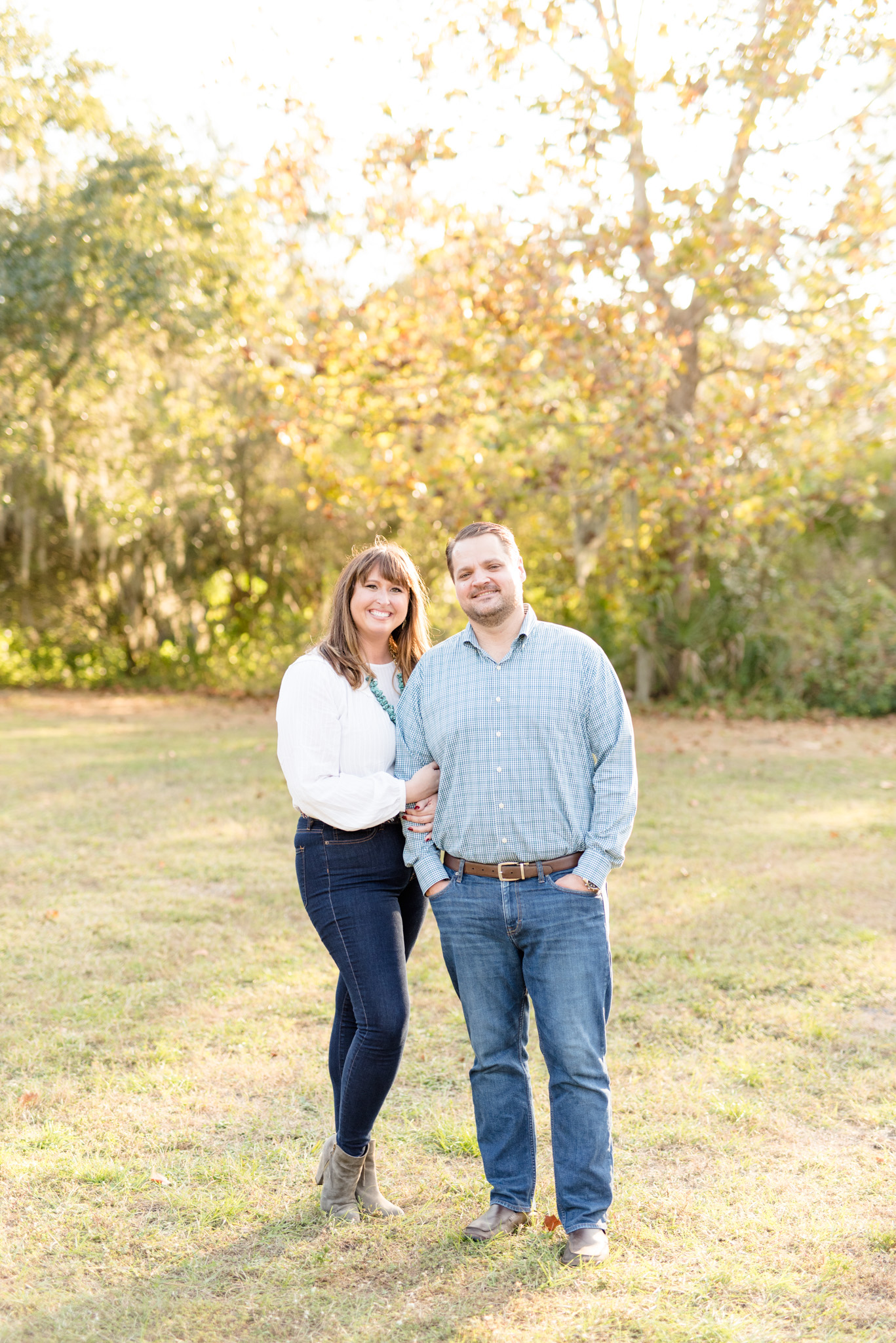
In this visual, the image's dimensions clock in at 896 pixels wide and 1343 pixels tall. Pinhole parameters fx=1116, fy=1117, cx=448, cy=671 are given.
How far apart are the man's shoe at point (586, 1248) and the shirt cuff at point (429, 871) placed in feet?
3.11

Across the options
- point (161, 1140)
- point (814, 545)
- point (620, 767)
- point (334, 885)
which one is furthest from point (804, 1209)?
point (814, 545)

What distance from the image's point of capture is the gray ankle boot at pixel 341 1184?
309cm

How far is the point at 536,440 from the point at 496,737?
32.4 ft

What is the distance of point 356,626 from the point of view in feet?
10.3

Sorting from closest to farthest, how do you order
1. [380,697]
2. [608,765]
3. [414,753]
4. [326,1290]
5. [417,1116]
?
1. [326,1290]
2. [608,765]
3. [414,753]
4. [380,697]
5. [417,1116]

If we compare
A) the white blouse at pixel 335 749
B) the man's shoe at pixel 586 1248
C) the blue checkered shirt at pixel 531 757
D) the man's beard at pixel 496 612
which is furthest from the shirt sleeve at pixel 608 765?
the man's shoe at pixel 586 1248

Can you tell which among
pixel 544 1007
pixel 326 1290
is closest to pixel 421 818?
pixel 544 1007

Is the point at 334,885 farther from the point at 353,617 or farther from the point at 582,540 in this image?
the point at 582,540

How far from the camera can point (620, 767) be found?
2.88 meters

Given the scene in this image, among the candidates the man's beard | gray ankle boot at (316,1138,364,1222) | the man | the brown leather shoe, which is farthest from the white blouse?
the brown leather shoe

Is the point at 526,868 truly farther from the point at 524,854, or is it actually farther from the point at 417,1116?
the point at 417,1116

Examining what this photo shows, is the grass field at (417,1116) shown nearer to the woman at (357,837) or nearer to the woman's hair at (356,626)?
the woman at (357,837)

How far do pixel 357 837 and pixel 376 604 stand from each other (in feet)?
2.11

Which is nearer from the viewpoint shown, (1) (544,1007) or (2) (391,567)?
(1) (544,1007)
